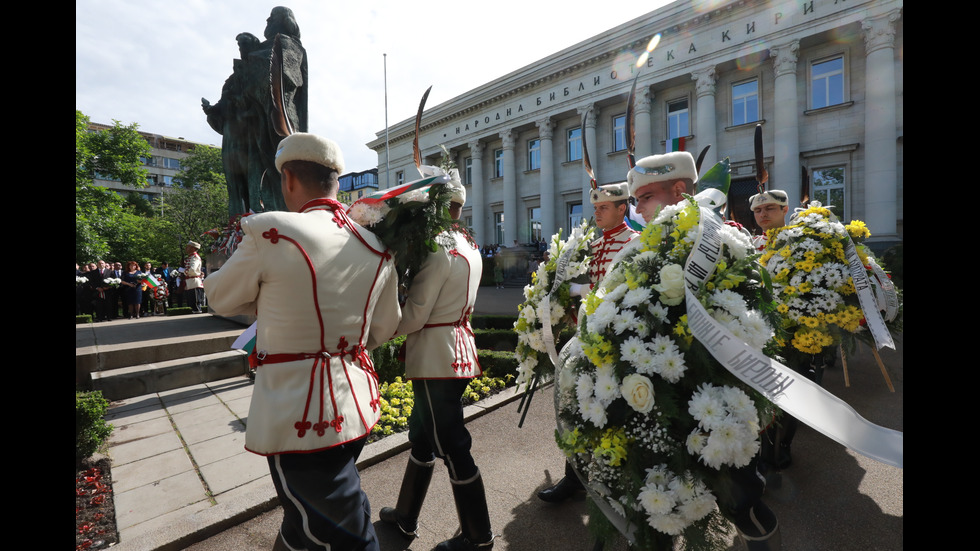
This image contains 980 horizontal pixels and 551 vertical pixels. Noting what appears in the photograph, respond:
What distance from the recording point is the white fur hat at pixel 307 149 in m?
2.19

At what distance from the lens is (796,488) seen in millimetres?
3701

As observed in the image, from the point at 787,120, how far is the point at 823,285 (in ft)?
61.7

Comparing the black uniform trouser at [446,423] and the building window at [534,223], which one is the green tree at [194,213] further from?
the black uniform trouser at [446,423]

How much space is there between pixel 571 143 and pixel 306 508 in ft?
90.6

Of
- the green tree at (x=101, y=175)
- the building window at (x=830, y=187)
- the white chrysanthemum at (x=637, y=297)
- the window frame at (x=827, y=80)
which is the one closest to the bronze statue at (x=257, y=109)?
the white chrysanthemum at (x=637, y=297)

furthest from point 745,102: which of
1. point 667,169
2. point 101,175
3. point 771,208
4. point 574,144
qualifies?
point 101,175

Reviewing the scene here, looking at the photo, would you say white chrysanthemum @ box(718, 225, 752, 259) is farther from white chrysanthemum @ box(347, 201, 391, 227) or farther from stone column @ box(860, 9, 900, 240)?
stone column @ box(860, 9, 900, 240)

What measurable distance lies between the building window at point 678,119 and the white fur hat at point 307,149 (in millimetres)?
23767

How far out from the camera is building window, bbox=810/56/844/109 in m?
18.9

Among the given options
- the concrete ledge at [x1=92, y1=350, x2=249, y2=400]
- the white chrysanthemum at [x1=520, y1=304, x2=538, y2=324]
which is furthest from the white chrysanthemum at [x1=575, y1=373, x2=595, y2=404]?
the concrete ledge at [x1=92, y1=350, x2=249, y2=400]

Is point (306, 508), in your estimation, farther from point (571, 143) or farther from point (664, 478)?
point (571, 143)

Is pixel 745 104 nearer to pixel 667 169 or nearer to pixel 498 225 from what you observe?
pixel 498 225

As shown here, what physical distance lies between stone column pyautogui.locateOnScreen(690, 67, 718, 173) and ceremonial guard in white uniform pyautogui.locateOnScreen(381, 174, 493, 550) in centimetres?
2132

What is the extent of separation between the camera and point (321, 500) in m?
1.91
